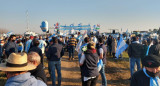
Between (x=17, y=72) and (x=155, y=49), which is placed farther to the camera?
(x=155, y=49)

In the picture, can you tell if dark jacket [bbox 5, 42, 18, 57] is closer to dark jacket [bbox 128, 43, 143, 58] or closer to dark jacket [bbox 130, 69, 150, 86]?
dark jacket [bbox 128, 43, 143, 58]

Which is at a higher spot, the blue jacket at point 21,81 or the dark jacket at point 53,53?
the blue jacket at point 21,81

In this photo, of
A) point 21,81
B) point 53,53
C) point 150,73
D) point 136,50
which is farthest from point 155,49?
point 21,81

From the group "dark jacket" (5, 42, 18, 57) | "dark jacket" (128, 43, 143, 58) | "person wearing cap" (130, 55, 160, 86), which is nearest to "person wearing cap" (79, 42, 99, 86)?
"person wearing cap" (130, 55, 160, 86)

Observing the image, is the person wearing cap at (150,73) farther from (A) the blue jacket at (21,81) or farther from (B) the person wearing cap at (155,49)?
(B) the person wearing cap at (155,49)

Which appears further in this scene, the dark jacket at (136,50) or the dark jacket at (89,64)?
the dark jacket at (136,50)

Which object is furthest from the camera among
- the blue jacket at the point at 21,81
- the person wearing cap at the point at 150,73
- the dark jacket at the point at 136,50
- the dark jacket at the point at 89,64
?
the dark jacket at the point at 136,50

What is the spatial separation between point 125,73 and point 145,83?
5.78m

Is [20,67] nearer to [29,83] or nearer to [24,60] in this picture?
[24,60]

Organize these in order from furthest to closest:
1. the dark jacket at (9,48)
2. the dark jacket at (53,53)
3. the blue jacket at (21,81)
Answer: the dark jacket at (9,48), the dark jacket at (53,53), the blue jacket at (21,81)

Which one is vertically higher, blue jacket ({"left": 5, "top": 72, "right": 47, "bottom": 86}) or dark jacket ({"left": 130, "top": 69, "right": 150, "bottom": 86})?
blue jacket ({"left": 5, "top": 72, "right": 47, "bottom": 86})

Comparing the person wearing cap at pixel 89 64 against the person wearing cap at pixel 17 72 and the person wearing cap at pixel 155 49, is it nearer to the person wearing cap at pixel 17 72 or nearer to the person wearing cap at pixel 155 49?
the person wearing cap at pixel 17 72

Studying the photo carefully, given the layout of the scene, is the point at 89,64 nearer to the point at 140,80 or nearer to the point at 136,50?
the point at 140,80

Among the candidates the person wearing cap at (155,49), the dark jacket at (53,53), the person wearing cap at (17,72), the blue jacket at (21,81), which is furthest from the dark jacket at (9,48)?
the person wearing cap at (155,49)
